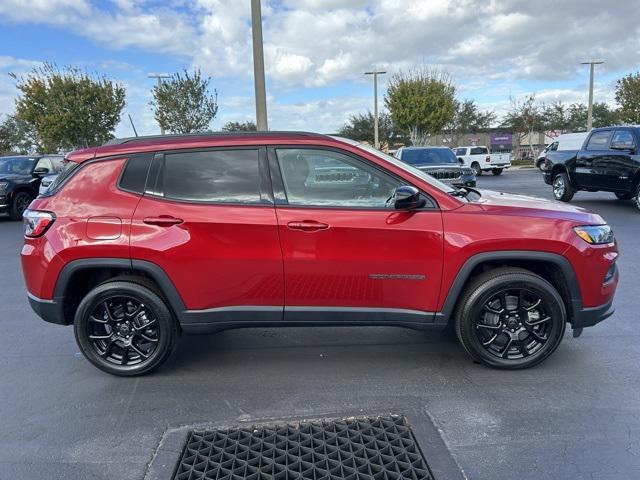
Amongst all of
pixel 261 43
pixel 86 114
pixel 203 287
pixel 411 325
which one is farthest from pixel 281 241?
pixel 86 114

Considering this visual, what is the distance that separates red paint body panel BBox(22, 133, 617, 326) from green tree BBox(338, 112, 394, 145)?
49.1m

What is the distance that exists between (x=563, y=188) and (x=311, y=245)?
11.4 meters

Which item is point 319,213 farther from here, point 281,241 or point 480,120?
point 480,120

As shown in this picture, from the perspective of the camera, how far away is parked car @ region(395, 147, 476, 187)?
1224 cm

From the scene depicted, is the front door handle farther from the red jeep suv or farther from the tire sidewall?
the tire sidewall

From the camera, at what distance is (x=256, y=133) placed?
3758 mm

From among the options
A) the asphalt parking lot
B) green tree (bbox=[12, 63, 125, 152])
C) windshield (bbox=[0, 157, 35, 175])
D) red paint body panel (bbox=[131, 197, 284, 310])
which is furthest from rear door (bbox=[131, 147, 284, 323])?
green tree (bbox=[12, 63, 125, 152])

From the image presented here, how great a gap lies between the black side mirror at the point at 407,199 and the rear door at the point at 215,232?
864 millimetres

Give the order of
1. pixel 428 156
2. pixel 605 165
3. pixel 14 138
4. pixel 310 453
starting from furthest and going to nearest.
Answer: pixel 14 138 → pixel 428 156 → pixel 605 165 → pixel 310 453

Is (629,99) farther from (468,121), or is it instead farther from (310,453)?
(310,453)

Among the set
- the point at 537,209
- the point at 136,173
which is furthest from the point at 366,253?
the point at 136,173

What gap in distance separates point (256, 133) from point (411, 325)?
1.85 metres

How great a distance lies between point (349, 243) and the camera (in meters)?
3.41

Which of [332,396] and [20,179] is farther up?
[20,179]
